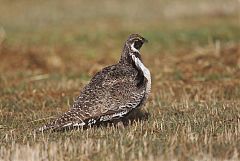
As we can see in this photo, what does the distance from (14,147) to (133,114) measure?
3.65m

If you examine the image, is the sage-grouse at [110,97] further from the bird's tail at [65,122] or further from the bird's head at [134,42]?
the bird's head at [134,42]

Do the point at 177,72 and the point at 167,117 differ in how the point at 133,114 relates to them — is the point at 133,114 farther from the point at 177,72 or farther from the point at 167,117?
the point at 177,72

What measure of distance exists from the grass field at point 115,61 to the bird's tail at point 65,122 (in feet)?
0.46

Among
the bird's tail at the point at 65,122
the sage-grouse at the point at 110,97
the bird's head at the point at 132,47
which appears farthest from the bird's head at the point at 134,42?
the bird's tail at the point at 65,122

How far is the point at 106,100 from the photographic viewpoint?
1110 centimetres

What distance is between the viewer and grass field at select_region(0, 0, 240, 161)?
30.7 feet

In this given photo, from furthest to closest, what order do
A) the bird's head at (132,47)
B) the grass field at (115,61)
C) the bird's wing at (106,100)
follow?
the bird's head at (132,47) → the bird's wing at (106,100) → the grass field at (115,61)

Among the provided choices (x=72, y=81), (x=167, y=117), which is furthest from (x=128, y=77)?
(x=72, y=81)

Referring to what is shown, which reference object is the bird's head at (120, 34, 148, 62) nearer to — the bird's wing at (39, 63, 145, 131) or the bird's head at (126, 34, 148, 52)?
the bird's head at (126, 34, 148, 52)

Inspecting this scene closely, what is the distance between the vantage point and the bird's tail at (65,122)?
35.4 feet

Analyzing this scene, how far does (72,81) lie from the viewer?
17.3 m

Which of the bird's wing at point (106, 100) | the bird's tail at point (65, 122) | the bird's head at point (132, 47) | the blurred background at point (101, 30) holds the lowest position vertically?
the bird's tail at point (65, 122)

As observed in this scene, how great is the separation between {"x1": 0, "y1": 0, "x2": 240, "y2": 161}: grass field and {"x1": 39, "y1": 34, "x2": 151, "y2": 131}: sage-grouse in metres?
0.22

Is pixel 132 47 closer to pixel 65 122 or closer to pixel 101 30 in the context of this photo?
pixel 65 122
